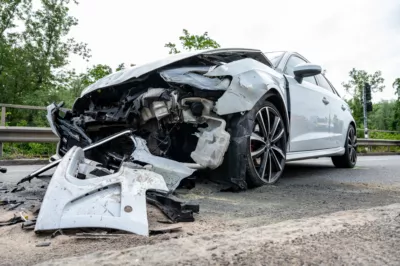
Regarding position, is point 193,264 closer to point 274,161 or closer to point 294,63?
point 274,161

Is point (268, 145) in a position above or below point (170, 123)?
below

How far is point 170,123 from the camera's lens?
340cm

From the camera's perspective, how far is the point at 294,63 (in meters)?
5.04

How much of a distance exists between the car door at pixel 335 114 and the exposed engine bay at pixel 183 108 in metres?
2.17

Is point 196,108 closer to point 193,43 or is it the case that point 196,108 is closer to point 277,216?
point 277,216

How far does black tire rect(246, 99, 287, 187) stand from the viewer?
356cm

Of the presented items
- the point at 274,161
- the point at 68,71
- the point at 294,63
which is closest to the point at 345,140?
the point at 294,63

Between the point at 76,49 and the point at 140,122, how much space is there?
67.2 feet

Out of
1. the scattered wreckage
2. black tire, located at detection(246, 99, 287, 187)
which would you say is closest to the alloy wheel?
black tire, located at detection(246, 99, 287, 187)

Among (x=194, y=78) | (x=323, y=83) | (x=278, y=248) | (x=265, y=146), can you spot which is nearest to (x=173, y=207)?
(x=278, y=248)

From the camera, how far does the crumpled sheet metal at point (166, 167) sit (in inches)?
115

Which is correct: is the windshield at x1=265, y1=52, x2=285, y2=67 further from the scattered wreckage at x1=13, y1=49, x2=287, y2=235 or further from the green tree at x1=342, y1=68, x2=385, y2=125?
the green tree at x1=342, y1=68, x2=385, y2=125

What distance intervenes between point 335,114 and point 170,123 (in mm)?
3293

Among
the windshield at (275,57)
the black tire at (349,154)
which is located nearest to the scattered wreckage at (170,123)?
the windshield at (275,57)
